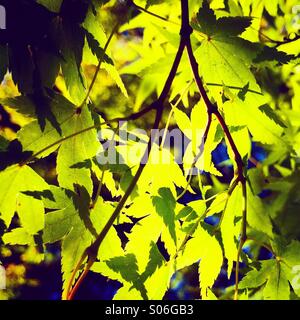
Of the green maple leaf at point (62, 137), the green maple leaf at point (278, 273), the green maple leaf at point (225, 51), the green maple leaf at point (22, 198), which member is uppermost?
the green maple leaf at point (225, 51)

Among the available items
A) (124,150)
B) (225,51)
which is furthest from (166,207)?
(225,51)

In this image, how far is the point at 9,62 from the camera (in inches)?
21.7

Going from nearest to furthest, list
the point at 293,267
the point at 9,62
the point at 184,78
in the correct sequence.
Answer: the point at 9,62 → the point at 293,267 → the point at 184,78

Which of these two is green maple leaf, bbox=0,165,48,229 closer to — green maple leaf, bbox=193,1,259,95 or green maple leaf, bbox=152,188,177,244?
green maple leaf, bbox=152,188,177,244

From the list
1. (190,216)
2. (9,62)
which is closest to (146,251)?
(190,216)

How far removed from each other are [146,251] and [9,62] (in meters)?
0.32

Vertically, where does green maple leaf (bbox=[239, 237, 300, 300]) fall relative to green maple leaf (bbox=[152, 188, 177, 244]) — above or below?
below

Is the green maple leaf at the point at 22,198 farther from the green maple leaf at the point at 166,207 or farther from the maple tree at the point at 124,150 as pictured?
the green maple leaf at the point at 166,207

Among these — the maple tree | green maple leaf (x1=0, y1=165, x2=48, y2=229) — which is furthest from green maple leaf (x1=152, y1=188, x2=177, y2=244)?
green maple leaf (x1=0, y1=165, x2=48, y2=229)

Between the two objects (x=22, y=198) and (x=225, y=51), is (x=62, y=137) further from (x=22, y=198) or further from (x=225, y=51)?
(x=225, y=51)

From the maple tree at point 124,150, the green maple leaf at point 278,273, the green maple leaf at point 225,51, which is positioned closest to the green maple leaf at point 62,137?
the maple tree at point 124,150

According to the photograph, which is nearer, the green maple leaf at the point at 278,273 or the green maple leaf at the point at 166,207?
the green maple leaf at the point at 166,207
